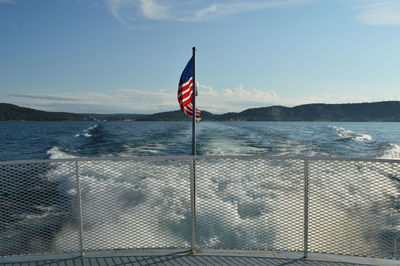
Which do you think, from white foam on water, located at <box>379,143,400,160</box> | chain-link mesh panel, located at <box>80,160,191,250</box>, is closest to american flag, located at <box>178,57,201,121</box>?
chain-link mesh panel, located at <box>80,160,191,250</box>

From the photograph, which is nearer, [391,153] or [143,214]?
[143,214]

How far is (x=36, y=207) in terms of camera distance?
7.25m

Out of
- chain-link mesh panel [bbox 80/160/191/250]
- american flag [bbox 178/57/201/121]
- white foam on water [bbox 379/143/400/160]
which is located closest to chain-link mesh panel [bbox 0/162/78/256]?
chain-link mesh panel [bbox 80/160/191/250]

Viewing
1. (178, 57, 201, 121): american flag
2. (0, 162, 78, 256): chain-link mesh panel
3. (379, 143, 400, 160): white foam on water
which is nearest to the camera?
(178, 57, 201, 121): american flag

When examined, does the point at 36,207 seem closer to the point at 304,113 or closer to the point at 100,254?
the point at 100,254

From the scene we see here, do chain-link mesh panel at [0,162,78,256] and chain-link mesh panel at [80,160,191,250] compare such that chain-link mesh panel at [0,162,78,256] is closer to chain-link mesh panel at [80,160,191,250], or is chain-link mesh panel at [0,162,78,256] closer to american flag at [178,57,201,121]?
chain-link mesh panel at [80,160,191,250]

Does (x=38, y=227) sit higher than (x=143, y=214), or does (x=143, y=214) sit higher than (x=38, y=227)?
(x=143, y=214)

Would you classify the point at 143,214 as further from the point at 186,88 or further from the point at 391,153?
the point at 391,153

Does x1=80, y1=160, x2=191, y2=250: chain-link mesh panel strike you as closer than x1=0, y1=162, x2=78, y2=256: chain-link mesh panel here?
No

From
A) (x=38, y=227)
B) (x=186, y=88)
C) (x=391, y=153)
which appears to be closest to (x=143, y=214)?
(x=38, y=227)

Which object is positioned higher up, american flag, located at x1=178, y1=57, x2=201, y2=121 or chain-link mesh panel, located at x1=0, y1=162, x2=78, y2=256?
american flag, located at x1=178, y1=57, x2=201, y2=121

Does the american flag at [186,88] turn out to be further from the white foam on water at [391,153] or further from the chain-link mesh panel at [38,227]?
the white foam on water at [391,153]

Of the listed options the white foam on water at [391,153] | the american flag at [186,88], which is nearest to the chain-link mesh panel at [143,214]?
the american flag at [186,88]

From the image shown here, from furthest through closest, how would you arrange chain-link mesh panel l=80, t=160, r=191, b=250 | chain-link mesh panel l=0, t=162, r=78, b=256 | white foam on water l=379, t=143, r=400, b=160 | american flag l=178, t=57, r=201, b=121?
white foam on water l=379, t=143, r=400, b=160 → chain-link mesh panel l=80, t=160, r=191, b=250 → chain-link mesh panel l=0, t=162, r=78, b=256 → american flag l=178, t=57, r=201, b=121
